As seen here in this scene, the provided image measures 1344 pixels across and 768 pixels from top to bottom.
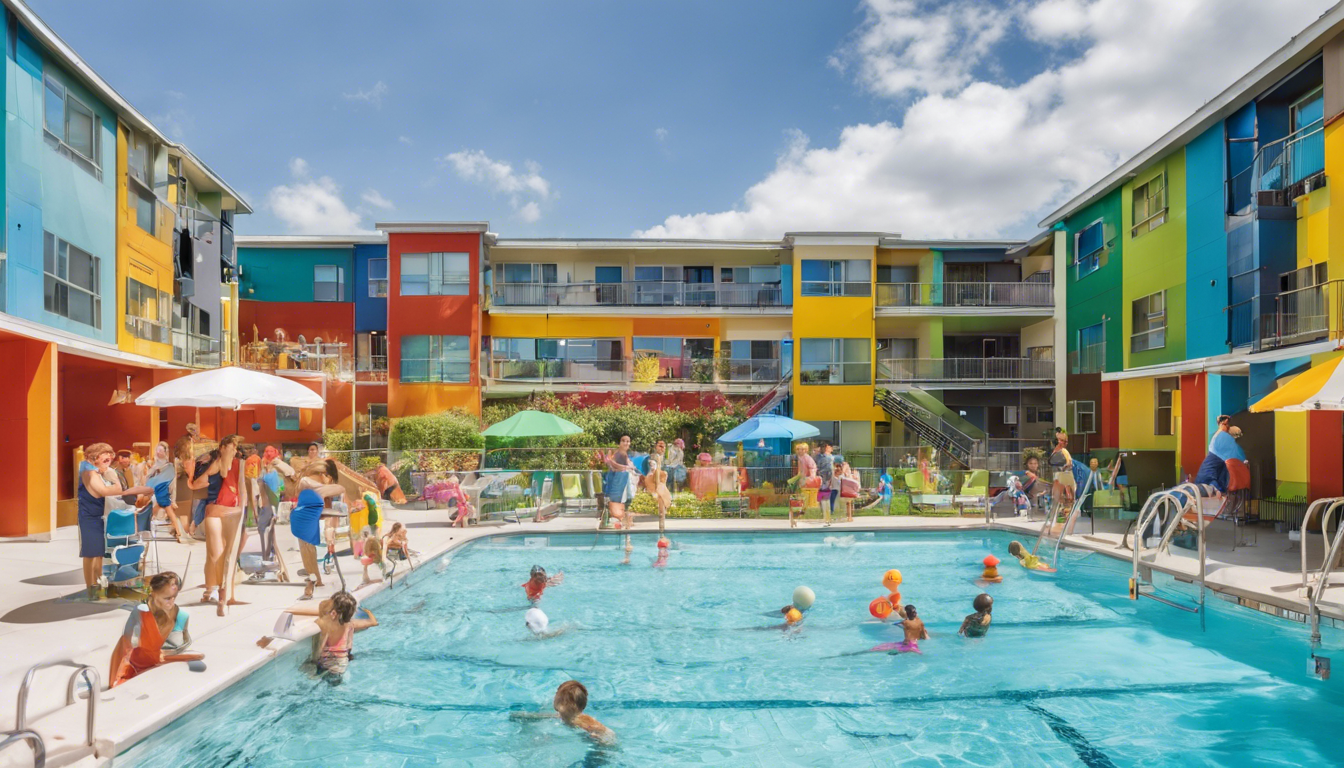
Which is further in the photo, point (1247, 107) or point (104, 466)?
point (1247, 107)

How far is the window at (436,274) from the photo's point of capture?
26484 millimetres

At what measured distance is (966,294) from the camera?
27.0 metres

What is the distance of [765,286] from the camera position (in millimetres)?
27781

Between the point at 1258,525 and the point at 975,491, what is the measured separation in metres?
4.86

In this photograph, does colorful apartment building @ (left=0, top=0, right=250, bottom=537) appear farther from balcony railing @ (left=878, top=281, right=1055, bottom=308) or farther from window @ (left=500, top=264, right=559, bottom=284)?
balcony railing @ (left=878, top=281, right=1055, bottom=308)

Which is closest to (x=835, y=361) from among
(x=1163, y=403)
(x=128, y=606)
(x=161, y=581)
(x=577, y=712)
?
(x=1163, y=403)

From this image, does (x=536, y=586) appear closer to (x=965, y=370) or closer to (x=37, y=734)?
(x=37, y=734)

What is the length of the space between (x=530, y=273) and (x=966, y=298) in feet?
53.1

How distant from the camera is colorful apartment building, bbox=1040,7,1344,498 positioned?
13094 millimetres

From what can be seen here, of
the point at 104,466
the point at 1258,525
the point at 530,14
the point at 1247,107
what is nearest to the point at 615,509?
the point at 104,466

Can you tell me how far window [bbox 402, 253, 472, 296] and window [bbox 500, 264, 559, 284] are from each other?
2.27 meters

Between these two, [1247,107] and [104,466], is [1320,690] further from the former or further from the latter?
[1247,107]

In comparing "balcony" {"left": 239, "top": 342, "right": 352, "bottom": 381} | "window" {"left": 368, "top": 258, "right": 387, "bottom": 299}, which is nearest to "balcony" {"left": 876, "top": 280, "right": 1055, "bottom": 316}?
"balcony" {"left": 239, "top": 342, "right": 352, "bottom": 381}

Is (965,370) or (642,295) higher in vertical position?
(642,295)
